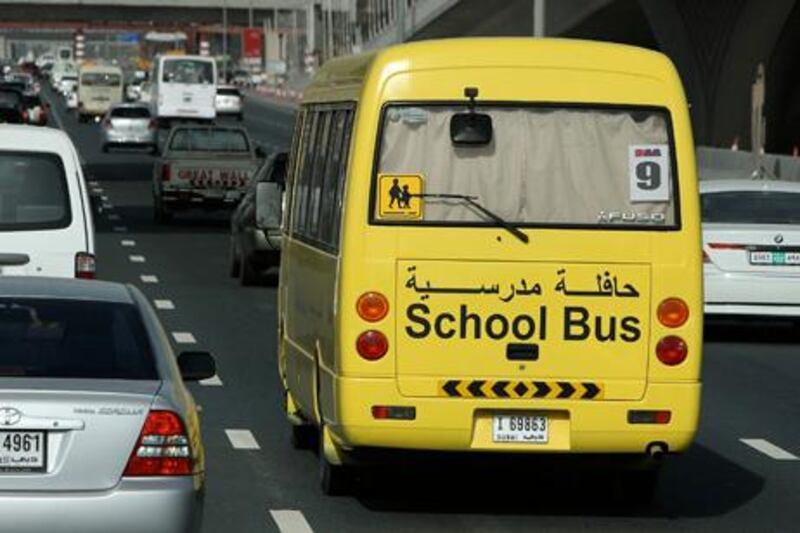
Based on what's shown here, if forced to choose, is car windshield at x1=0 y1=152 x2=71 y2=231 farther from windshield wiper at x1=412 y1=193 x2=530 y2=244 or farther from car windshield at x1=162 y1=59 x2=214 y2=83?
car windshield at x1=162 y1=59 x2=214 y2=83

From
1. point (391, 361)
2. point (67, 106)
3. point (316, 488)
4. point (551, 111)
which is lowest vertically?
point (67, 106)

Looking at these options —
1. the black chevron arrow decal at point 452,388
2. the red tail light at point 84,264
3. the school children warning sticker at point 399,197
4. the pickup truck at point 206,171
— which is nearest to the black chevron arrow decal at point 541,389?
the black chevron arrow decal at point 452,388

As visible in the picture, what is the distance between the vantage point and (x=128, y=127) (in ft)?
244

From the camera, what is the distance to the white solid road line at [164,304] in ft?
84.5

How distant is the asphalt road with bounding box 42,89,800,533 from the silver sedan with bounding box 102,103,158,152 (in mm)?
50202

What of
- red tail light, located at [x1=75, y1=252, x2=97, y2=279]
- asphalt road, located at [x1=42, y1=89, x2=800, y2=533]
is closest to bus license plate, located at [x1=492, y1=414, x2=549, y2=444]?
asphalt road, located at [x1=42, y1=89, x2=800, y2=533]

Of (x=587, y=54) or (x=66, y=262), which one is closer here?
(x=587, y=54)

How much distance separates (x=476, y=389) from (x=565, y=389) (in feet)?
1.44

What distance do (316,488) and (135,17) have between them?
498 ft

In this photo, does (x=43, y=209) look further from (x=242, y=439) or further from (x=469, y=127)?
(x=469, y=127)

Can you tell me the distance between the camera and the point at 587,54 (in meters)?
12.8

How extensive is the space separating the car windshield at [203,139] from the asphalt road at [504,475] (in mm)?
16041

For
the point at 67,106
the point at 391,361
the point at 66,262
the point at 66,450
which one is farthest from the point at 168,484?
the point at 67,106

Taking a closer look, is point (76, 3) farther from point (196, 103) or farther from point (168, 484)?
point (168, 484)
